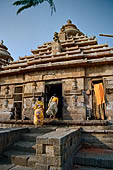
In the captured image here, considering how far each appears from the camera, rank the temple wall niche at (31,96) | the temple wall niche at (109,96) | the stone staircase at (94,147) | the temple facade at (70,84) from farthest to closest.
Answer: the temple wall niche at (31,96), the temple facade at (70,84), the temple wall niche at (109,96), the stone staircase at (94,147)

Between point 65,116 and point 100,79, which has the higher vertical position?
point 100,79

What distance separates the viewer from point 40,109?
7207 millimetres

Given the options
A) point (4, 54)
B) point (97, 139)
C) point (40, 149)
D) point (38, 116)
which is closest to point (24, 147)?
point (40, 149)

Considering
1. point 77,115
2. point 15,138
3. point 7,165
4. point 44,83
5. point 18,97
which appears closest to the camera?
point 7,165

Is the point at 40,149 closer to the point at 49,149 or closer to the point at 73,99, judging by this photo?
the point at 49,149

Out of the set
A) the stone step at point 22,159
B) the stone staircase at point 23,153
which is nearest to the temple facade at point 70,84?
the stone staircase at point 23,153

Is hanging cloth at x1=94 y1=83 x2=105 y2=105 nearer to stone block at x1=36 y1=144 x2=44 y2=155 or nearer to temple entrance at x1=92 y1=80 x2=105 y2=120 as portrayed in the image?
temple entrance at x1=92 y1=80 x2=105 y2=120

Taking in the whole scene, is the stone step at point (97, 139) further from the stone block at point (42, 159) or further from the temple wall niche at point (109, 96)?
the temple wall niche at point (109, 96)

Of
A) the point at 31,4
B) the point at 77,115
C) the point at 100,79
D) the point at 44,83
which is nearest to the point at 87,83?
the point at 100,79

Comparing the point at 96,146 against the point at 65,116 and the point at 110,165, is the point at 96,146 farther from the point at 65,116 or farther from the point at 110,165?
the point at 65,116

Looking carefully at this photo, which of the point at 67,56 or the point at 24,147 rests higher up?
the point at 67,56

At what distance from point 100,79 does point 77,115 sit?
2971 mm

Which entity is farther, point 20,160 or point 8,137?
point 8,137

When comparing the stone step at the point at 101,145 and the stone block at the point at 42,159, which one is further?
the stone step at the point at 101,145
